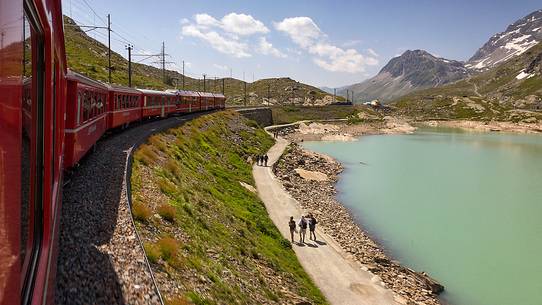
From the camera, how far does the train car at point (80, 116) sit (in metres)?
14.3

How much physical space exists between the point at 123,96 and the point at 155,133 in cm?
394

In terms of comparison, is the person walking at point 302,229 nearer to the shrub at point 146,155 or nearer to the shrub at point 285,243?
the shrub at point 285,243

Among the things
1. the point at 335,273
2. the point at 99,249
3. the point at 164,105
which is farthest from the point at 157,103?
the point at 99,249

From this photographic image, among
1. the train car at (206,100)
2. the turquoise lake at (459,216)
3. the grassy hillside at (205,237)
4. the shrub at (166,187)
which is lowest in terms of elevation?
the turquoise lake at (459,216)

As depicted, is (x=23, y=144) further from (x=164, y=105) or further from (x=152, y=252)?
(x=164, y=105)

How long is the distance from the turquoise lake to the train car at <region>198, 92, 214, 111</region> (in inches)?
920

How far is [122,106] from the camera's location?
95.0 ft

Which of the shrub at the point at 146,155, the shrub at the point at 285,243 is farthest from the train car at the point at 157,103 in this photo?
the shrub at the point at 285,243

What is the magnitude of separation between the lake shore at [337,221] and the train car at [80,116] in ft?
49.0

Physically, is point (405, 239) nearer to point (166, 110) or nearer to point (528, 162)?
point (166, 110)

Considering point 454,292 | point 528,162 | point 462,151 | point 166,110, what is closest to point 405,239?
point 454,292

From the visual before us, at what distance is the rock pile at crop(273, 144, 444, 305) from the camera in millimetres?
21138

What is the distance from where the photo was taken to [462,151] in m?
83.2

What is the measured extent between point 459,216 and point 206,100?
147ft
